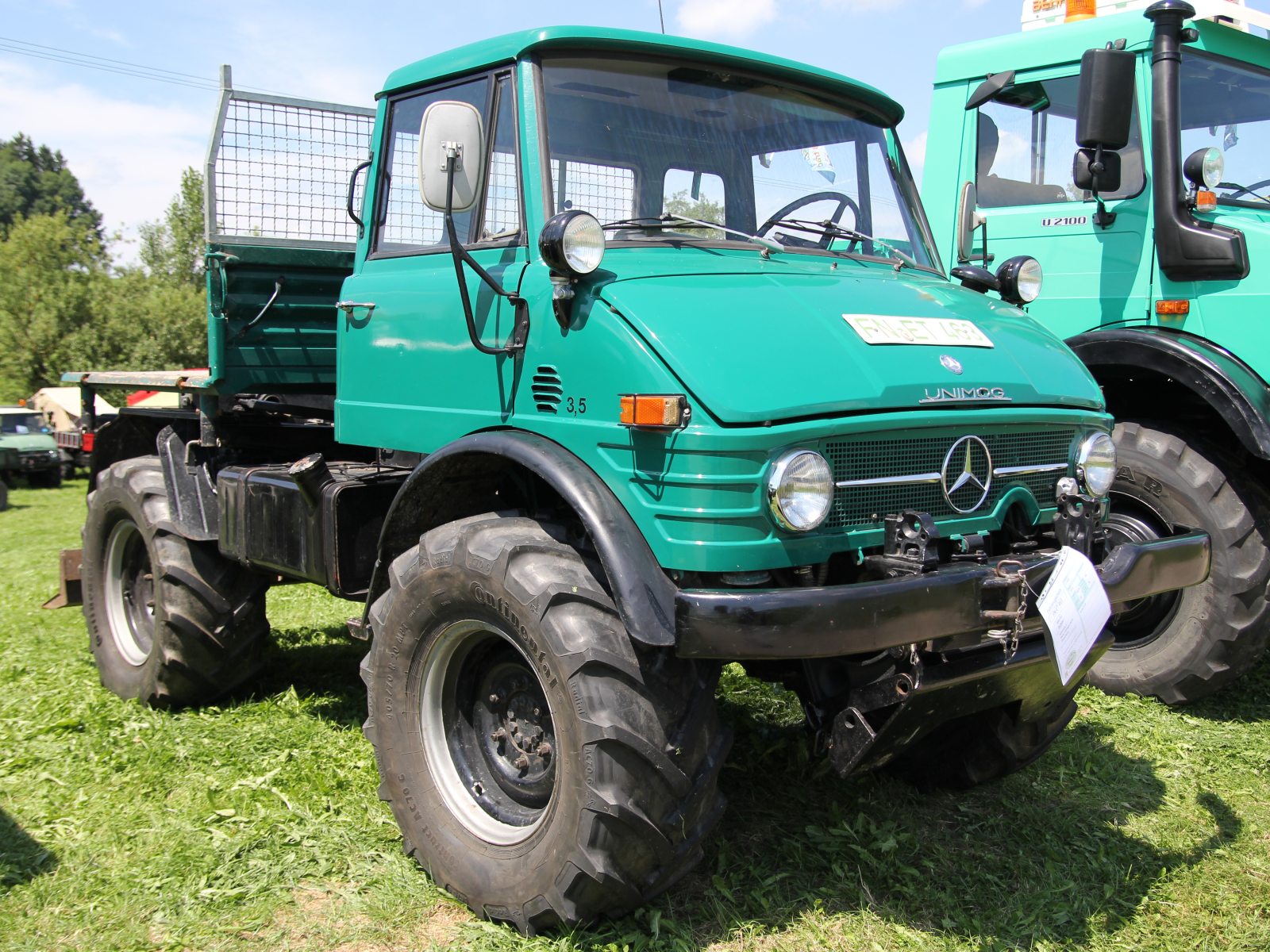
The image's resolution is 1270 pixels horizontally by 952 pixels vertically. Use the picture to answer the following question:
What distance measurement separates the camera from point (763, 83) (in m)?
3.82

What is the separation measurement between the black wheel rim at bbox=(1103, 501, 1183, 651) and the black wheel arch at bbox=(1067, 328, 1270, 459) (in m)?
0.55

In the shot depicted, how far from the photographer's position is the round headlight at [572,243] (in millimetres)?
2906

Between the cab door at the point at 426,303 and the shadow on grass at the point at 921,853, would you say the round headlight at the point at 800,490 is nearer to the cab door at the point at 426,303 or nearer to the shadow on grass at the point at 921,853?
the cab door at the point at 426,303

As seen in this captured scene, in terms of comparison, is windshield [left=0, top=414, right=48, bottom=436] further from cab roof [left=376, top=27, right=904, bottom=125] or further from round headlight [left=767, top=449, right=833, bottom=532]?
round headlight [left=767, top=449, right=833, bottom=532]

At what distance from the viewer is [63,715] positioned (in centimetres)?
502

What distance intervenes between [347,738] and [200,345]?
1177 inches

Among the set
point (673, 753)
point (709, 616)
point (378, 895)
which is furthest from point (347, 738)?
point (709, 616)

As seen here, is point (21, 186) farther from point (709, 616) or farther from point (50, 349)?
point (709, 616)

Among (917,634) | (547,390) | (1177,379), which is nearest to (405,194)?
(547,390)

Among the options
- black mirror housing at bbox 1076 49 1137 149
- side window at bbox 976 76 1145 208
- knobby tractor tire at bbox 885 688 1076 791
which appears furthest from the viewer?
side window at bbox 976 76 1145 208

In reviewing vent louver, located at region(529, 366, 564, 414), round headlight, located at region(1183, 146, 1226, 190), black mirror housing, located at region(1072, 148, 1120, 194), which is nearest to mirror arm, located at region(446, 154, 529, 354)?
vent louver, located at region(529, 366, 564, 414)

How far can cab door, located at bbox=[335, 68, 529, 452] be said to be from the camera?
341 centimetres

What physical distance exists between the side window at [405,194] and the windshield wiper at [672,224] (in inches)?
31.7

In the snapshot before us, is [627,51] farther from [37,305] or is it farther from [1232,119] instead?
[37,305]
